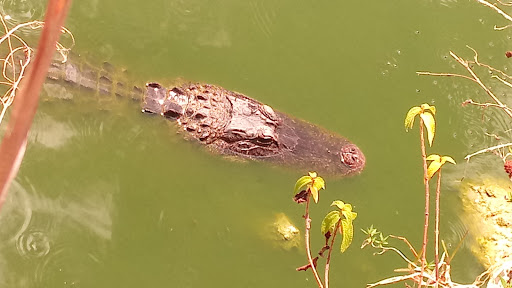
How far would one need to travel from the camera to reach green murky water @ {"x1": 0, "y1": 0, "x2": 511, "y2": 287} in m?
3.61

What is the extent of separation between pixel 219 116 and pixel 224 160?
1.12 ft

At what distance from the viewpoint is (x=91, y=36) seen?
4.02 m

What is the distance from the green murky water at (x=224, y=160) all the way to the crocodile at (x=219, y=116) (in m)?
0.10

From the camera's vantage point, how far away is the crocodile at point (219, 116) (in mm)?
3812

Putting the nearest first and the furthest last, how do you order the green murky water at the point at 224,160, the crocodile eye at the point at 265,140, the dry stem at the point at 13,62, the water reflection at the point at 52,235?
the dry stem at the point at 13,62
the water reflection at the point at 52,235
the green murky water at the point at 224,160
the crocodile eye at the point at 265,140

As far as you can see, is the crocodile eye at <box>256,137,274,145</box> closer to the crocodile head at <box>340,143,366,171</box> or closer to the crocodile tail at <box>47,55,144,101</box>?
the crocodile head at <box>340,143,366,171</box>

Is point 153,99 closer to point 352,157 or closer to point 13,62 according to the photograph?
point 13,62

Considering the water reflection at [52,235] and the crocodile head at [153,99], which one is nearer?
the water reflection at [52,235]

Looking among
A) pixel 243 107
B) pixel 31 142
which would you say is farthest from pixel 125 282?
pixel 243 107

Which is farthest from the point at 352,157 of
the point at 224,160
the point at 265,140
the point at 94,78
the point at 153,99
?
the point at 94,78

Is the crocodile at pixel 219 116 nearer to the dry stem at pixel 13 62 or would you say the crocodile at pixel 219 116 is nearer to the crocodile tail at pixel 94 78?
the crocodile tail at pixel 94 78

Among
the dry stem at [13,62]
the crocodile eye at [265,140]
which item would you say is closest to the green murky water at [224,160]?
the crocodile eye at [265,140]

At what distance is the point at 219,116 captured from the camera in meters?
3.91

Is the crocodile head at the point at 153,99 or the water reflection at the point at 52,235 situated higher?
the crocodile head at the point at 153,99
